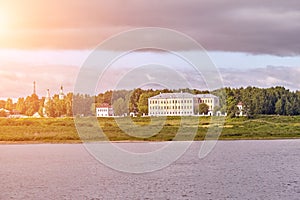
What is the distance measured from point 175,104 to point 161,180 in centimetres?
7080

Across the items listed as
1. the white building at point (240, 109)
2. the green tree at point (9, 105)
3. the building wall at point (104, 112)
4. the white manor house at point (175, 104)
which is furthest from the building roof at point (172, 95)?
the green tree at point (9, 105)

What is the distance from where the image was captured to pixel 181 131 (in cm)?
10344

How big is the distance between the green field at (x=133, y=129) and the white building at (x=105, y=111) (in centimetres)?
111

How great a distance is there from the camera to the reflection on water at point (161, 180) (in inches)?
1398

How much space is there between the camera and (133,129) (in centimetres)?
10200

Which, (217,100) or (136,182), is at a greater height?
(217,100)

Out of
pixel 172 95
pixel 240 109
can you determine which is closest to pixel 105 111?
pixel 172 95

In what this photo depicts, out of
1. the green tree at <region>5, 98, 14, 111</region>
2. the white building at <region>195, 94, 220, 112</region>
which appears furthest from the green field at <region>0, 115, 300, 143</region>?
the green tree at <region>5, 98, 14, 111</region>

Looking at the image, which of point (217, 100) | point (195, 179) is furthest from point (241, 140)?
point (195, 179)

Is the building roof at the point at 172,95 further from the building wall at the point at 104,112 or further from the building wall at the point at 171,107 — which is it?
the building wall at the point at 104,112

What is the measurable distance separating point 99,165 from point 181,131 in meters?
46.3

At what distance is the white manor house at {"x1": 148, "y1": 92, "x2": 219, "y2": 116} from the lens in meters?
113

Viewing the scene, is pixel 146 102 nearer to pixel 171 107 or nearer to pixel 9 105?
pixel 171 107

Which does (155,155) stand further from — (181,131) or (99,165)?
(181,131)
